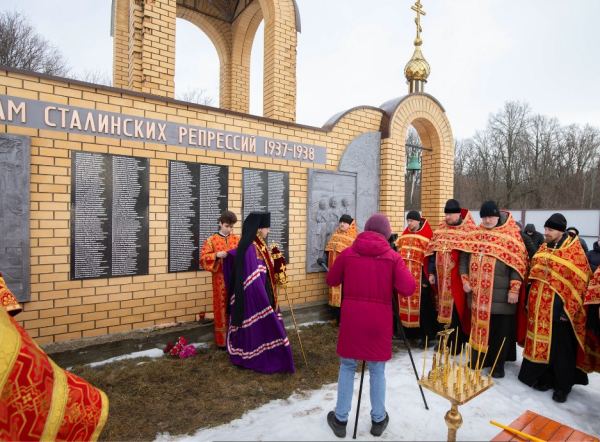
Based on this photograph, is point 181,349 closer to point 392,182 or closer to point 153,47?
point 153,47

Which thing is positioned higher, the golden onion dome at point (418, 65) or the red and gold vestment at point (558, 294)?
the golden onion dome at point (418, 65)

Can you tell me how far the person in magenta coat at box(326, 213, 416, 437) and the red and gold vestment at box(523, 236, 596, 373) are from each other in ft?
6.50

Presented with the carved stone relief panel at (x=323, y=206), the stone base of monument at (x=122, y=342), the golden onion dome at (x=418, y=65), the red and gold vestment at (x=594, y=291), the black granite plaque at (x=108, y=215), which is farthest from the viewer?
the golden onion dome at (x=418, y=65)

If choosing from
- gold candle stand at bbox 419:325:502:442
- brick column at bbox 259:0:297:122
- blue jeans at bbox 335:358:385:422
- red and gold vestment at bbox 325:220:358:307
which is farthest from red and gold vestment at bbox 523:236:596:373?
brick column at bbox 259:0:297:122

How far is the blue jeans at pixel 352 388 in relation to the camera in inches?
112

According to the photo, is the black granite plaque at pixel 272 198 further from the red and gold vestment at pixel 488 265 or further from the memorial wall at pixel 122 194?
the red and gold vestment at pixel 488 265

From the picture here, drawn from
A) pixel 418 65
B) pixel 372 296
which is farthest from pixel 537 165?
pixel 372 296

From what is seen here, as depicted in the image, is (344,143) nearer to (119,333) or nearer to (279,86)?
(279,86)

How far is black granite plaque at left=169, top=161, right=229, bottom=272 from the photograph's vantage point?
15.1 feet

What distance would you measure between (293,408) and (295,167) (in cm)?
347

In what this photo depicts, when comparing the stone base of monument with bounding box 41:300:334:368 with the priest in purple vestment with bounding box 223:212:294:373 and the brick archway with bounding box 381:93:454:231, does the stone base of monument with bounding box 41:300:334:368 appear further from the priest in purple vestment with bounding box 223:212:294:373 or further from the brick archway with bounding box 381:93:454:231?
the brick archway with bounding box 381:93:454:231

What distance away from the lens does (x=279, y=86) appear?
600 centimetres

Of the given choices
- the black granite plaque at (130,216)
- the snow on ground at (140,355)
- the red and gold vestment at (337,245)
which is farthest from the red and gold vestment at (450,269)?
the black granite plaque at (130,216)

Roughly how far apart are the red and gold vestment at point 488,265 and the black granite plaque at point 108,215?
390 centimetres
